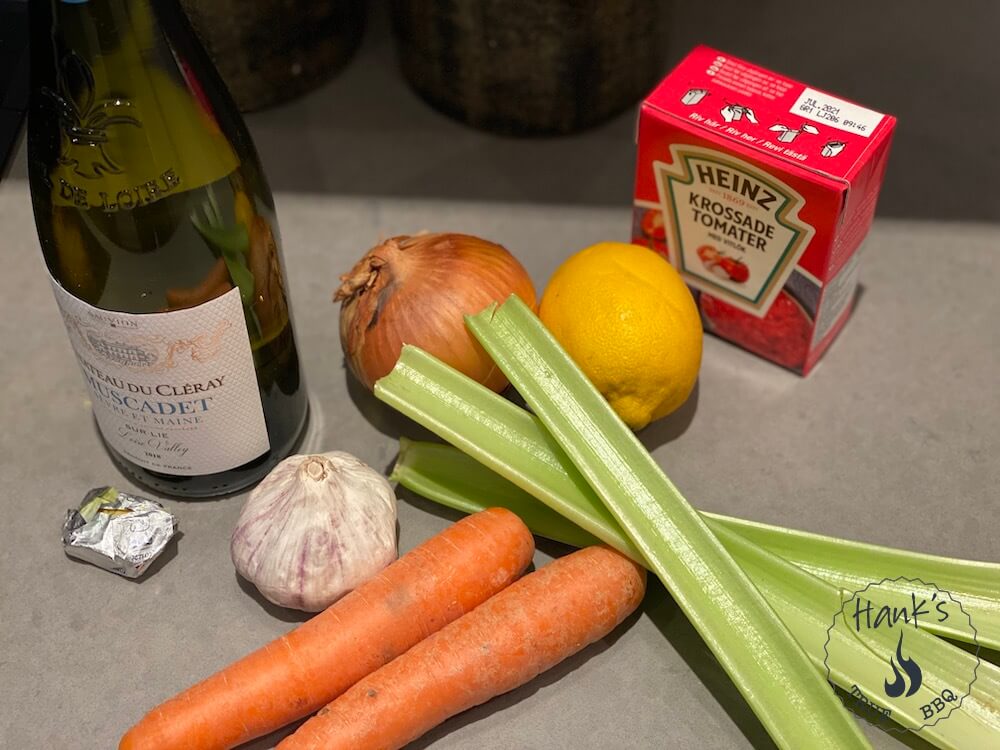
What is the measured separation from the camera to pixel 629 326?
2.83ft

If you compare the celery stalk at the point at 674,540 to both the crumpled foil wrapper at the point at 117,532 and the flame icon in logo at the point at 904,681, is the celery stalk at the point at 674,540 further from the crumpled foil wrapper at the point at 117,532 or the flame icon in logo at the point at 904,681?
the crumpled foil wrapper at the point at 117,532

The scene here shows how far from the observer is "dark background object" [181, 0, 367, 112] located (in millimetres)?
1153

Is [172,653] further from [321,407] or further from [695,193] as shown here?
[695,193]

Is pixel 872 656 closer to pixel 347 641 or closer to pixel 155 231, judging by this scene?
pixel 347 641

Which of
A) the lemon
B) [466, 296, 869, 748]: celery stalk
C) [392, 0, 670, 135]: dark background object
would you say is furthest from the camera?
[392, 0, 670, 135]: dark background object

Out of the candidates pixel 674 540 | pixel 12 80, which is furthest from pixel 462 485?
pixel 12 80

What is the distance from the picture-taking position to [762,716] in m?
0.76

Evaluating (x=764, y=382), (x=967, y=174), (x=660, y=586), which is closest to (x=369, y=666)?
(x=660, y=586)

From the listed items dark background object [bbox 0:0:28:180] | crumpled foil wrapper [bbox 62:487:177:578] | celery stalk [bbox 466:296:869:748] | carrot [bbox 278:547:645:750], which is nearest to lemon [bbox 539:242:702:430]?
celery stalk [bbox 466:296:869:748]

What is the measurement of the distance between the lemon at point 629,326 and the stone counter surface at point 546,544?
0.10 meters

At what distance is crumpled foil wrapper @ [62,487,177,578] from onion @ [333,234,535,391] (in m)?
0.20

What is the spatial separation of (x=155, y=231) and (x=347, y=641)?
32cm

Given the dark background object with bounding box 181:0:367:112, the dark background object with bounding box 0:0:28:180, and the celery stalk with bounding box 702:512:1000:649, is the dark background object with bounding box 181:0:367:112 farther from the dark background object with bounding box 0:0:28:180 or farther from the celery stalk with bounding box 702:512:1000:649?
the celery stalk with bounding box 702:512:1000:649

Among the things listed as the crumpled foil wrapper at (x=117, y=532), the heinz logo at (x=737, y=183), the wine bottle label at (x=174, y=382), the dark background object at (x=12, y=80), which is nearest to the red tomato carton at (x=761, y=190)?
the heinz logo at (x=737, y=183)
